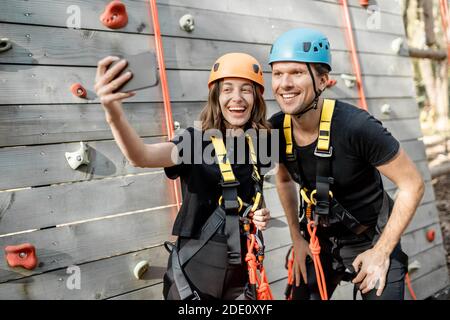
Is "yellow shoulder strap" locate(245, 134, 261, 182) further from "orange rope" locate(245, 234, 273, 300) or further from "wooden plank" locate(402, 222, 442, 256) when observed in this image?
"wooden plank" locate(402, 222, 442, 256)

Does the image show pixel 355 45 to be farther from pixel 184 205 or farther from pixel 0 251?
pixel 0 251

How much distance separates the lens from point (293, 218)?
312cm

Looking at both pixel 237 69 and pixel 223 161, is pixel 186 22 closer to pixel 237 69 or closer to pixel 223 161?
pixel 237 69

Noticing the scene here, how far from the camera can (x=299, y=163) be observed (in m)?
2.74

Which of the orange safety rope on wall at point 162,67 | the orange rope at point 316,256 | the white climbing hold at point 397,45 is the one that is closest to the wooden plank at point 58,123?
the orange safety rope on wall at point 162,67

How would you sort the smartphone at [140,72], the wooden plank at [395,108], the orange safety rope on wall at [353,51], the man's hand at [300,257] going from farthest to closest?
the wooden plank at [395,108]
the orange safety rope on wall at [353,51]
the man's hand at [300,257]
the smartphone at [140,72]

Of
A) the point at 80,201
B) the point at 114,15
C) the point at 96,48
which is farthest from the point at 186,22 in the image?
the point at 80,201

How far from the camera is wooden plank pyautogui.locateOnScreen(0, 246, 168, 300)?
8.23ft

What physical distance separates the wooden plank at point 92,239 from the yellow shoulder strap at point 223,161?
94 cm

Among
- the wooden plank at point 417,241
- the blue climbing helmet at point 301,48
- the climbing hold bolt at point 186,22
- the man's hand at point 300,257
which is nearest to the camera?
the blue climbing helmet at point 301,48

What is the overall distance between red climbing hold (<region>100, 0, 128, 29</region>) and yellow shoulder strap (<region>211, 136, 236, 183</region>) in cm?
120

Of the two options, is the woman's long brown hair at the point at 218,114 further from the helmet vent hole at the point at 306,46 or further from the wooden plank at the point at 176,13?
the wooden plank at the point at 176,13

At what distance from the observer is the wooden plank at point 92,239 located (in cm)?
253

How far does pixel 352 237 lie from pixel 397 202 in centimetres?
48
